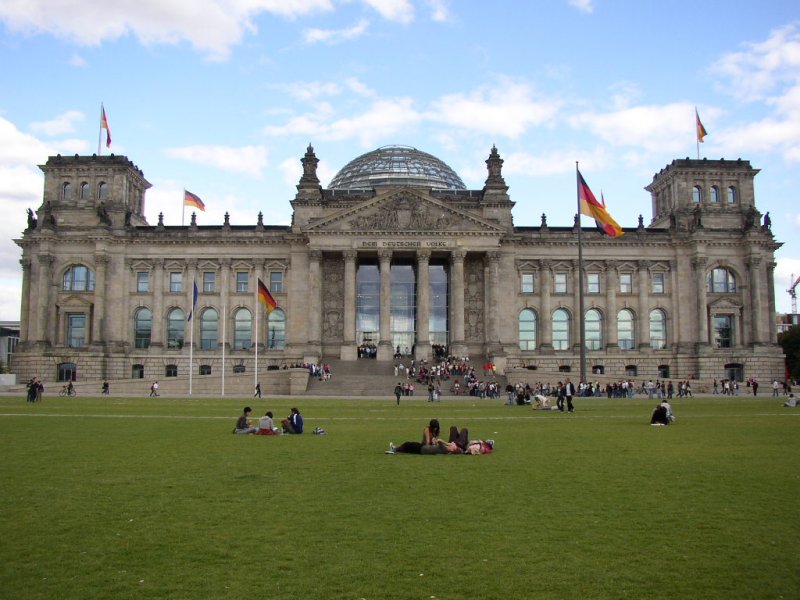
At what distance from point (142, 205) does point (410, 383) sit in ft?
159

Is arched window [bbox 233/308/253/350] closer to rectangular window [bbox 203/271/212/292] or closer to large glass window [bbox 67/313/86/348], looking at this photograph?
rectangular window [bbox 203/271/212/292]

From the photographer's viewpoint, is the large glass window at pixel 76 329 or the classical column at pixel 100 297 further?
the large glass window at pixel 76 329

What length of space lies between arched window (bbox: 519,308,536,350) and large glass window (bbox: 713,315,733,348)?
2066 cm

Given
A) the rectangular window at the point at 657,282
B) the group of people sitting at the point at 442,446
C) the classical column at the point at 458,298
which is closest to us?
the group of people sitting at the point at 442,446

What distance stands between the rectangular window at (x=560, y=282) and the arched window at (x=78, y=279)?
5241cm

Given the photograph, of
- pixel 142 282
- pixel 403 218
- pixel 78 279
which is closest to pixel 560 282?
pixel 403 218

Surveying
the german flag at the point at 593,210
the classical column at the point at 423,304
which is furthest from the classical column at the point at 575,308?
the german flag at the point at 593,210

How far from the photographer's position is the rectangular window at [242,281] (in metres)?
90.9

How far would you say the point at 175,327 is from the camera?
9112 cm

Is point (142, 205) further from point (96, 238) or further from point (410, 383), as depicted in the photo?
point (410, 383)

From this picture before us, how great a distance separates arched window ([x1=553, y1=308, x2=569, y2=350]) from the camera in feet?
302

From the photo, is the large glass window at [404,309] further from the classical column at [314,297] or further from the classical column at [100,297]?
the classical column at [100,297]

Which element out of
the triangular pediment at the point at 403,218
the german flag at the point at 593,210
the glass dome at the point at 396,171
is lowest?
the german flag at the point at 593,210

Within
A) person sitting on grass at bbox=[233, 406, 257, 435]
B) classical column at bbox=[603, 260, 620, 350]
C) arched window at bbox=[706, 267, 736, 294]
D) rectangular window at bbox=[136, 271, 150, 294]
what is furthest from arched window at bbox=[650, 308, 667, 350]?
person sitting on grass at bbox=[233, 406, 257, 435]
